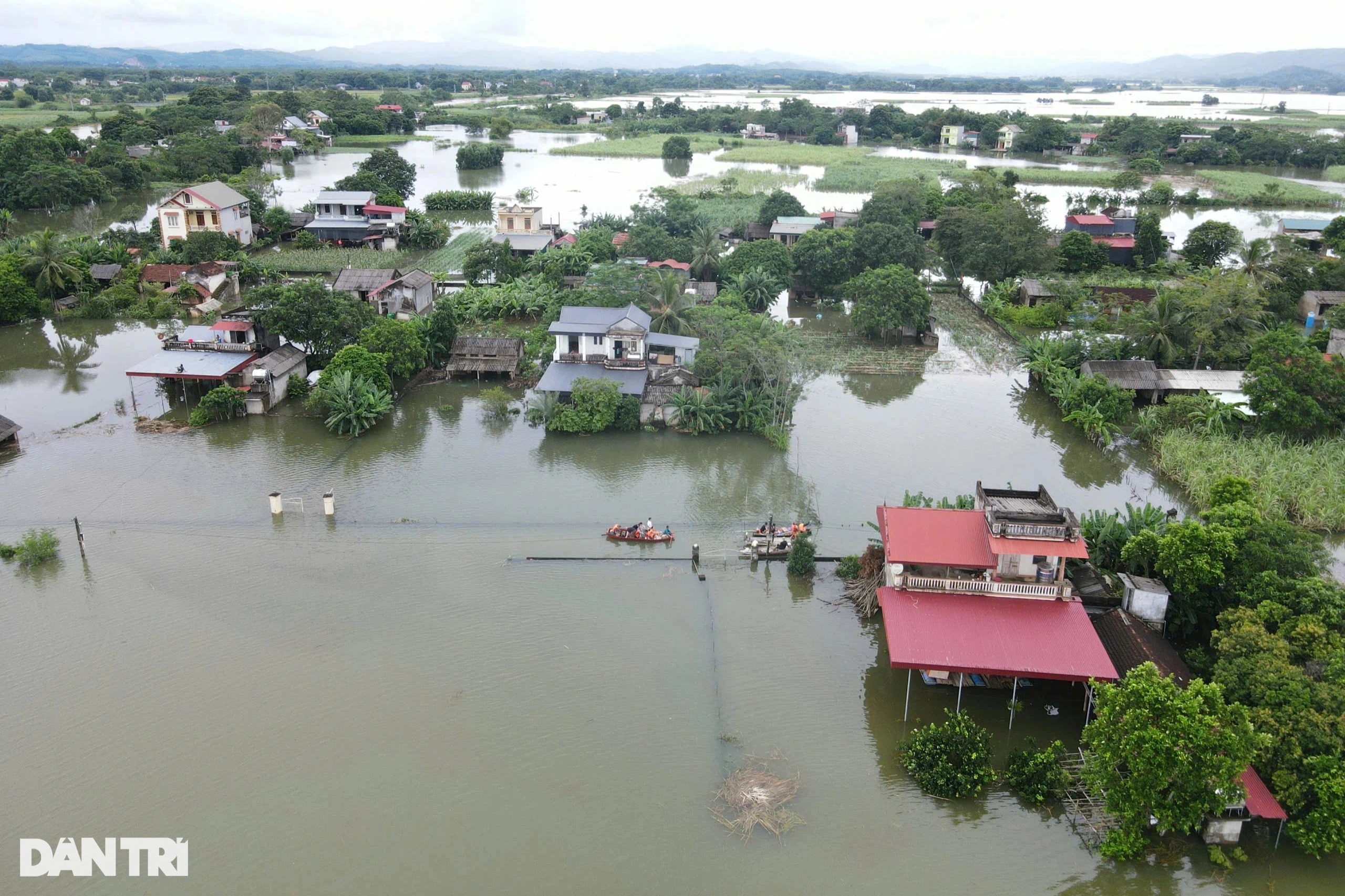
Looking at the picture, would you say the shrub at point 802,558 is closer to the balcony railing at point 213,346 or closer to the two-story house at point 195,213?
the balcony railing at point 213,346

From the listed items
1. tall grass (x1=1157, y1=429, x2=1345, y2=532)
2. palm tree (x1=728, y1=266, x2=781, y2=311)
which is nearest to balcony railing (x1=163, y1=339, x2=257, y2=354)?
palm tree (x1=728, y1=266, x2=781, y2=311)

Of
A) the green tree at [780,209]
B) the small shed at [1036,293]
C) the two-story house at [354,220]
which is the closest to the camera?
the small shed at [1036,293]

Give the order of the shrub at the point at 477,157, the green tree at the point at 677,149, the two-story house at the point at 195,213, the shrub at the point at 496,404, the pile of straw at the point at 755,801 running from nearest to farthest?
the pile of straw at the point at 755,801, the shrub at the point at 496,404, the two-story house at the point at 195,213, the shrub at the point at 477,157, the green tree at the point at 677,149

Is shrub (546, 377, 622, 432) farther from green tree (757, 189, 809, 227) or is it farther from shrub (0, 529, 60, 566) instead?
green tree (757, 189, 809, 227)

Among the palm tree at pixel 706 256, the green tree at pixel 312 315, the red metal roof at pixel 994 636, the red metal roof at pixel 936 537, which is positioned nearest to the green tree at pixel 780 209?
the palm tree at pixel 706 256

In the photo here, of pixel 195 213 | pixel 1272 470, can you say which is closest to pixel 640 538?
pixel 1272 470

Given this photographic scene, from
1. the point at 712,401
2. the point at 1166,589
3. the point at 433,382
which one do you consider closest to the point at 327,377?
the point at 433,382
